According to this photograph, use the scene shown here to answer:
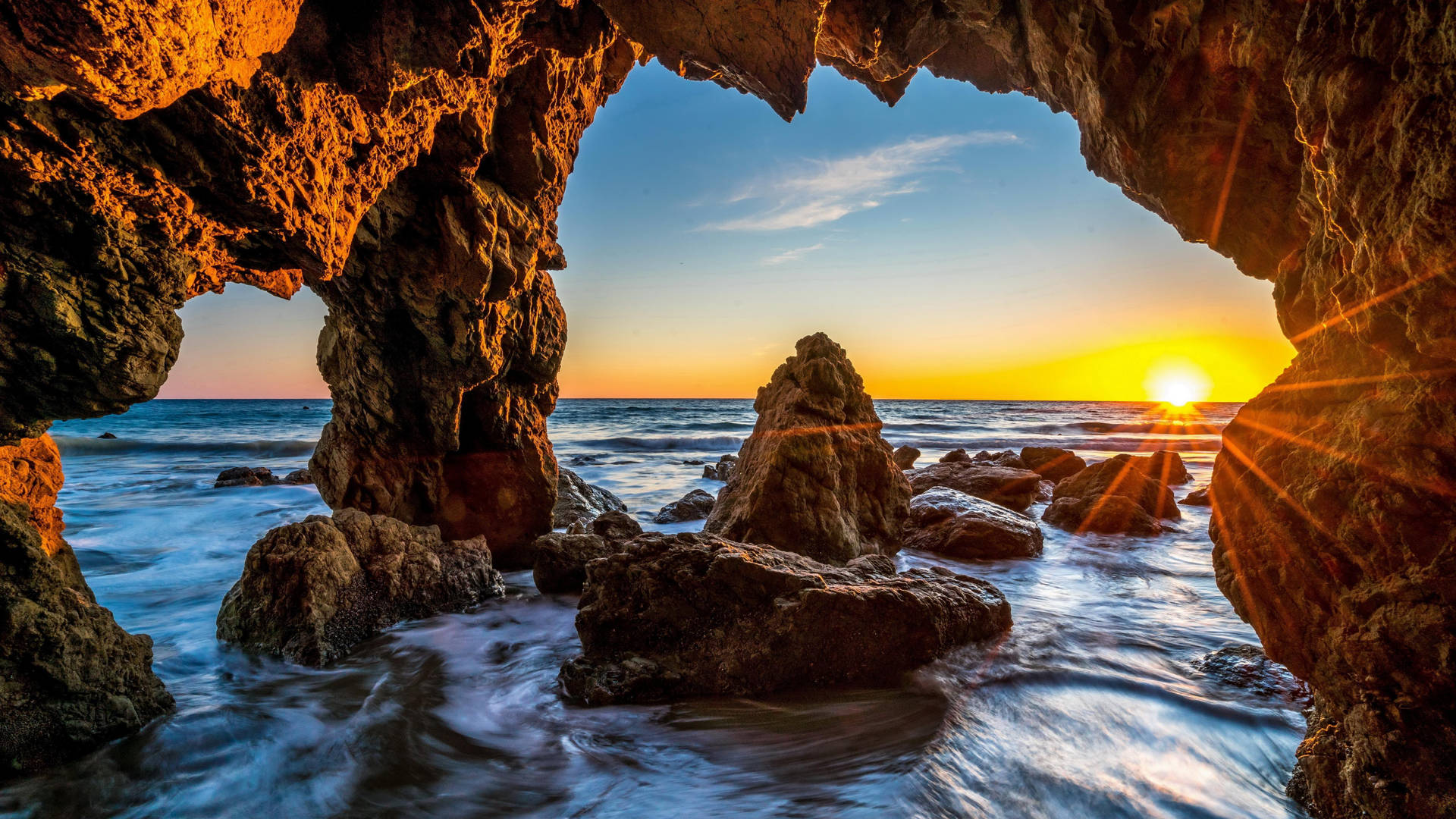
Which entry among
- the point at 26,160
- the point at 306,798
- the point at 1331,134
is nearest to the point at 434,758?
the point at 306,798

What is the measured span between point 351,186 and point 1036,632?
5.98 meters

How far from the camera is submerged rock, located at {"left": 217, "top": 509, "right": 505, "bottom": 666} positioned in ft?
15.0

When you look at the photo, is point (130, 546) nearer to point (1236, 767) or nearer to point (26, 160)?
point (26, 160)

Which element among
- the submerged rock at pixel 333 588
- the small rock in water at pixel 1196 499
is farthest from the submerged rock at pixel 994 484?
the submerged rock at pixel 333 588

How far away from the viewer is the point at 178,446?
86.3 ft

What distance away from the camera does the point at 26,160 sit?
238 centimetres

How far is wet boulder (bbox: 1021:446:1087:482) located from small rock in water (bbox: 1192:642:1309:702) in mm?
10803

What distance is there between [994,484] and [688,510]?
5.67 meters

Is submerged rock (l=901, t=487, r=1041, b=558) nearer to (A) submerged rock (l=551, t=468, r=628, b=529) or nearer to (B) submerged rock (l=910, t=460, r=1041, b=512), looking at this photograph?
(B) submerged rock (l=910, t=460, r=1041, b=512)

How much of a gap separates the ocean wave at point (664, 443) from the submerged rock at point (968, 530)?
18.1 metres

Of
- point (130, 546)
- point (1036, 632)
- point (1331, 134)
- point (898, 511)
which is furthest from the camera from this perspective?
point (130, 546)

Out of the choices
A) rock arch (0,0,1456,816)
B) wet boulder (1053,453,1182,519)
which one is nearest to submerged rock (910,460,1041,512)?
wet boulder (1053,453,1182,519)

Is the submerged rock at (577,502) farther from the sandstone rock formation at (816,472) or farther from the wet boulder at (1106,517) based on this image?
the wet boulder at (1106,517)

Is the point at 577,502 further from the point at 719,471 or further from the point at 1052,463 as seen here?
the point at 1052,463
